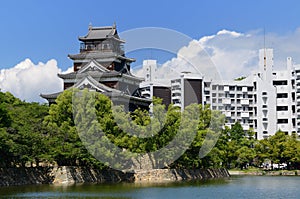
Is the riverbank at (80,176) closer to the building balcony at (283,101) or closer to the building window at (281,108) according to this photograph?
the building balcony at (283,101)

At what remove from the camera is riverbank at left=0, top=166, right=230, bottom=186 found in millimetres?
27931

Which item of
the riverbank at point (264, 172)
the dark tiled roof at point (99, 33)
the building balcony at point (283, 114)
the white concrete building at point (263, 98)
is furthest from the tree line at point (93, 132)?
the building balcony at point (283, 114)

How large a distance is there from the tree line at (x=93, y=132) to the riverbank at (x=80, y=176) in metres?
0.51

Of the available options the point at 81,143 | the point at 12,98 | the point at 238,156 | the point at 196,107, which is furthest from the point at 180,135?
the point at 238,156

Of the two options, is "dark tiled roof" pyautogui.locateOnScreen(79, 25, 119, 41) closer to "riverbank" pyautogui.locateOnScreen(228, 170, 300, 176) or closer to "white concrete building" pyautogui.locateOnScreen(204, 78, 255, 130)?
"riverbank" pyautogui.locateOnScreen(228, 170, 300, 176)

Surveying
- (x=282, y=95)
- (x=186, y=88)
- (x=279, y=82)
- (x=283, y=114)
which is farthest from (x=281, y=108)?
(x=186, y=88)

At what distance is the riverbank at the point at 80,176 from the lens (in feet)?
91.6

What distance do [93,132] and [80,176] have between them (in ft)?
8.94

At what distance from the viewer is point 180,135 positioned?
32.7 metres

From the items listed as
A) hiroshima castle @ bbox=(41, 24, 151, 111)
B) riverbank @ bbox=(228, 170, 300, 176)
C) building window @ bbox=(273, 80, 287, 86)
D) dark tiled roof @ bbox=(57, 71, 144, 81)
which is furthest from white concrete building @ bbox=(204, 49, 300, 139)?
dark tiled roof @ bbox=(57, 71, 144, 81)

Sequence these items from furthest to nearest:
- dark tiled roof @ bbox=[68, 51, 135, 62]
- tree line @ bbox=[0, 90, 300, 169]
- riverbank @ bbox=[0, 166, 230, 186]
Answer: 1. dark tiled roof @ bbox=[68, 51, 135, 62]
2. tree line @ bbox=[0, 90, 300, 169]
3. riverbank @ bbox=[0, 166, 230, 186]

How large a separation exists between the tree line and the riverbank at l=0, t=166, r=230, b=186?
20.2 inches

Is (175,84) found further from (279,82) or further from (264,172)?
(264,172)

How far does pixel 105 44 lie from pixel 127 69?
2592 millimetres
